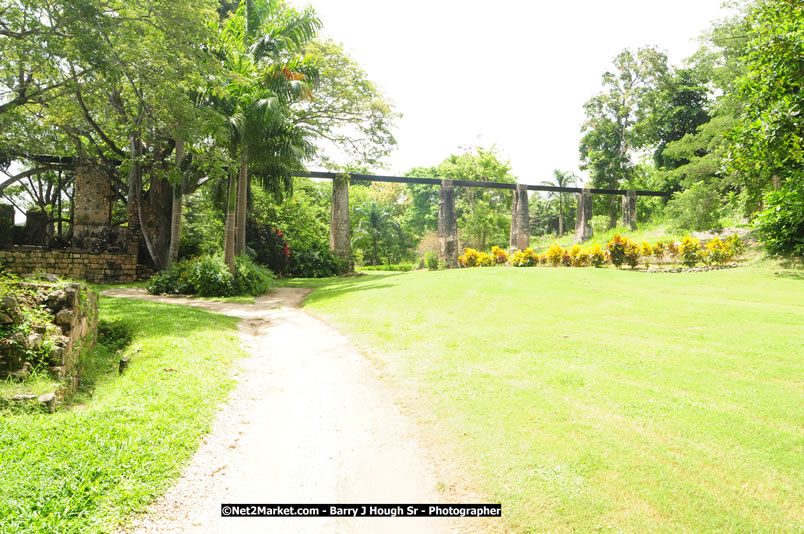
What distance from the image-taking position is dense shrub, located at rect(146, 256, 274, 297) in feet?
45.3

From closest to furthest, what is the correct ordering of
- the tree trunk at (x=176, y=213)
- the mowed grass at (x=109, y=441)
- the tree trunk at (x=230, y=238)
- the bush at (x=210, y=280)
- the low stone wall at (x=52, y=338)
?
the mowed grass at (x=109, y=441) → the low stone wall at (x=52, y=338) → the bush at (x=210, y=280) → the tree trunk at (x=230, y=238) → the tree trunk at (x=176, y=213)

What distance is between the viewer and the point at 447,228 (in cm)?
2725

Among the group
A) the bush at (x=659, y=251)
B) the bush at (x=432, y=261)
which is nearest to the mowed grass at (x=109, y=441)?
the bush at (x=659, y=251)

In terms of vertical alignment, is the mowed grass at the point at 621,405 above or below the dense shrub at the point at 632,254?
below

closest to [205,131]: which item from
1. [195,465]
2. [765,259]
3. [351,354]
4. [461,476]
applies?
[351,354]

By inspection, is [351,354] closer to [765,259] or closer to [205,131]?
[205,131]

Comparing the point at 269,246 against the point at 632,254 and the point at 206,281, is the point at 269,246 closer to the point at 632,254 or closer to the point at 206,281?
the point at 206,281

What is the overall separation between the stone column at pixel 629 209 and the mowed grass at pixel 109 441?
33809 mm

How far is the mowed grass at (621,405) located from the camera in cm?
267

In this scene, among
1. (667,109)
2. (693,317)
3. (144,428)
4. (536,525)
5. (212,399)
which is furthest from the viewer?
(667,109)

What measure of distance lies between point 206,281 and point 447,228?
16.4 meters

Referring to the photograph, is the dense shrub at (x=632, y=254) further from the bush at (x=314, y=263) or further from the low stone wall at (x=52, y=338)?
the low stone wall at (x=52, y=338)

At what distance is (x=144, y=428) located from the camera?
12.1 ft

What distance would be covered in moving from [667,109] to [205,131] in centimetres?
3669
